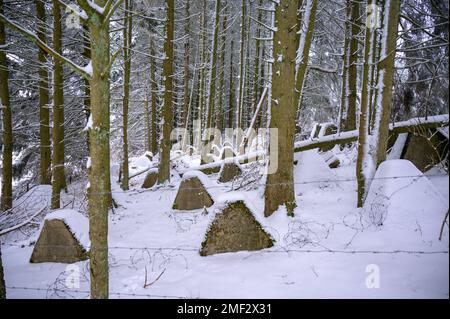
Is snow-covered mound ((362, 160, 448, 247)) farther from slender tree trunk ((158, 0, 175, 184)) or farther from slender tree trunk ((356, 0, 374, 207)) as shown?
slender tree trunk ((158, 0, 175, 184))

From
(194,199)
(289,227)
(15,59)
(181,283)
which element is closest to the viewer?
(181,283)

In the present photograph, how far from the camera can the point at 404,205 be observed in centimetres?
430

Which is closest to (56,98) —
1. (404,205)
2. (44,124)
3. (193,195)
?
(44,124)

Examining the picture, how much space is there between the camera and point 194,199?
8.47m

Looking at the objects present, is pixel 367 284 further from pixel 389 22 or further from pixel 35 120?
pixel 35 120

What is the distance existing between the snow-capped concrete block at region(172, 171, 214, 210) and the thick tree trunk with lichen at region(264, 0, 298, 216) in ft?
8.89

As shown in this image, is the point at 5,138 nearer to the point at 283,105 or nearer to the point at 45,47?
the point at 45,47

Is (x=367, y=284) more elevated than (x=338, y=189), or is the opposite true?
(x=338, y=189)

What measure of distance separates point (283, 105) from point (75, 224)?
456 centimetres

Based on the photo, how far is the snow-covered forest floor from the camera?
335 centimetres

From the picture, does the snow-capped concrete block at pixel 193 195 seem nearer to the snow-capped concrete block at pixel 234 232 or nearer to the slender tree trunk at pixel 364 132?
the snow-capped concrete block at pixel 234 232

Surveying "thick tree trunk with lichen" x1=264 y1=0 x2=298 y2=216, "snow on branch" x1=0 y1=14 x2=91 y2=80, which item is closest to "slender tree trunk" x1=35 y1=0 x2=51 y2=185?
"thick tree trunk with lichen" x1=264 y1=0 x2=298 y2=216
